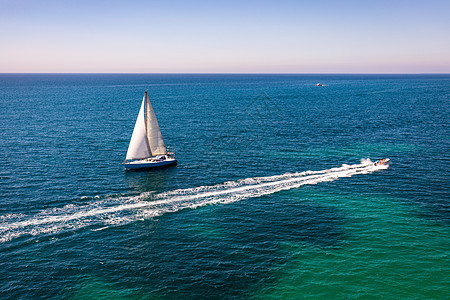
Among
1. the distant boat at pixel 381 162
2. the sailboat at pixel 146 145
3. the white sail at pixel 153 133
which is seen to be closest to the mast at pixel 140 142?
the sailboat at pixel 146 145

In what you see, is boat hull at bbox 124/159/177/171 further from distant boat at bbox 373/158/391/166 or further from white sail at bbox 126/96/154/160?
distant boat at bbox 373/158/391/166

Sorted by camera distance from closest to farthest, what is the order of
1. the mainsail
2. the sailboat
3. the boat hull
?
the boat hull → the sailboat → the mainsail

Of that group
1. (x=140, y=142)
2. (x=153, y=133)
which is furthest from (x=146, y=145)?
(x=153, y=133)

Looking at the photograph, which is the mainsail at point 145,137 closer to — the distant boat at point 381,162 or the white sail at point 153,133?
the white sail at point 153,133

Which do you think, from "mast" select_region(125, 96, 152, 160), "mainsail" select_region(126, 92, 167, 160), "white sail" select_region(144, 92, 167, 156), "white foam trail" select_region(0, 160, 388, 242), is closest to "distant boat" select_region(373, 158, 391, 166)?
"white foam trail" select_region(0, 160, 388, 242)

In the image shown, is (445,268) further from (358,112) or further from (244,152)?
(358,112)

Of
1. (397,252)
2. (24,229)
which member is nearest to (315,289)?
(397,252)
